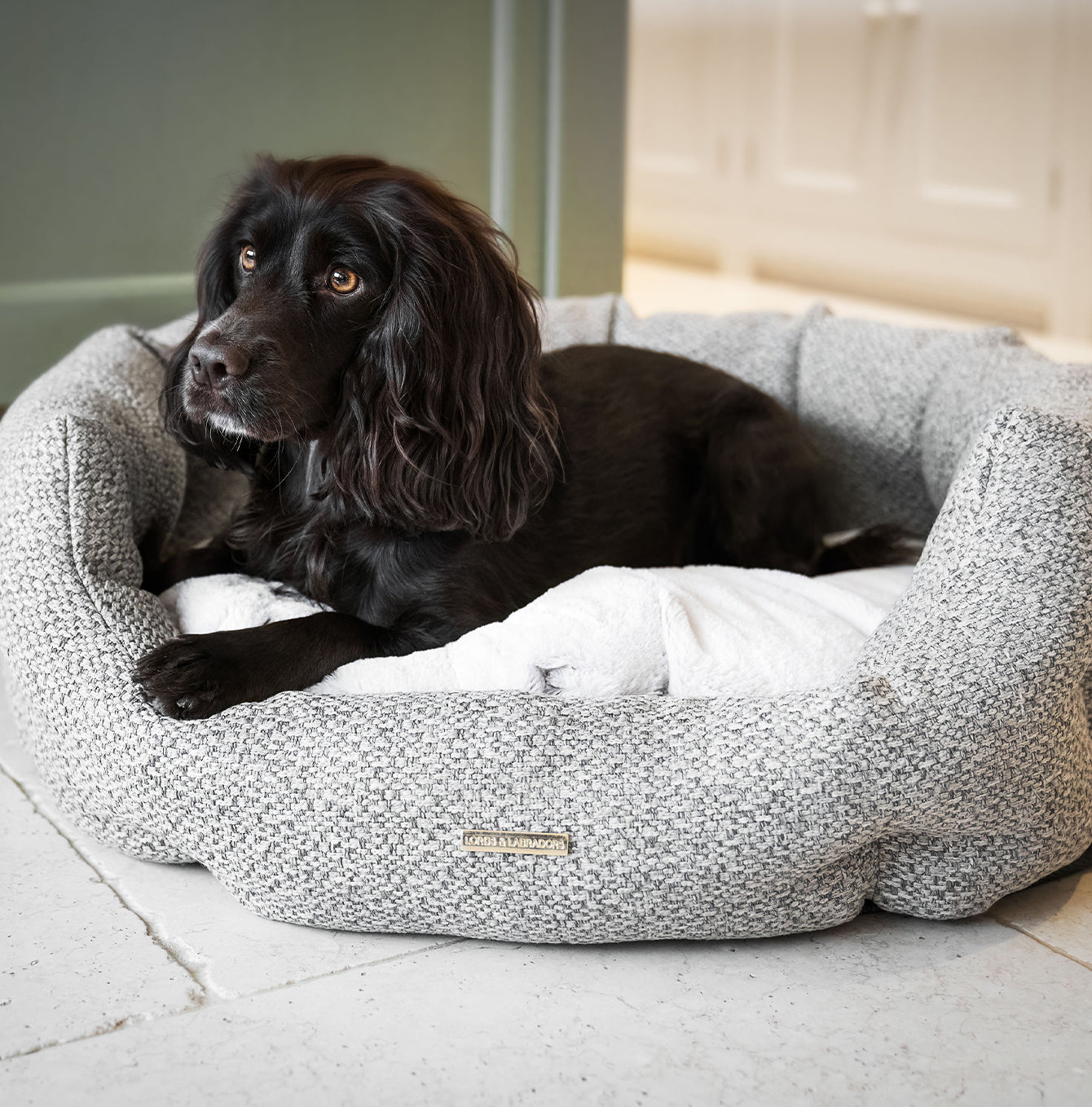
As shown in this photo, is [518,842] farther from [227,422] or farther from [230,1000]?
[227,422]

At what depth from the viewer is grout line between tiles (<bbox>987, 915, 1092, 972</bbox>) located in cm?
128

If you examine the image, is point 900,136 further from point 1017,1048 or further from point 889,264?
point 1017,1048

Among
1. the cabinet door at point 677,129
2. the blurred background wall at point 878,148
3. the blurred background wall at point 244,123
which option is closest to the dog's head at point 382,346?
the blurred background wall at point 244,123

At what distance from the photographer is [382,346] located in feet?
4.91

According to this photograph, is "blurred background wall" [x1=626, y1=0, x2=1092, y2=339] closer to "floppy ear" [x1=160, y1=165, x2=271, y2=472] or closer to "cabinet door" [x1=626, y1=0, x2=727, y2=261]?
"cabinet door" [x1=626, y1=0, x2=727, y2=261]

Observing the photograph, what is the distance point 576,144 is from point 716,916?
2.19 m

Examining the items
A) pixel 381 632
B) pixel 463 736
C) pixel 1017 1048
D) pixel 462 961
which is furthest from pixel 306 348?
pixel 1017 1048

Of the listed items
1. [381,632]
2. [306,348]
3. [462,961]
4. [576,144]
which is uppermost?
[576,144]

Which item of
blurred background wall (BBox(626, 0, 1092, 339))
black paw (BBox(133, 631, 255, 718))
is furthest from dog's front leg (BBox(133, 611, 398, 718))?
blurred background wall (BBox(626, 0, 1092, 339))

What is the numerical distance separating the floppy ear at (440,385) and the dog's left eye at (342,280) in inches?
1.6

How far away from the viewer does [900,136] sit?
15.1 ft

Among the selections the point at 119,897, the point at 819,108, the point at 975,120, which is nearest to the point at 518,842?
the point at 119,897

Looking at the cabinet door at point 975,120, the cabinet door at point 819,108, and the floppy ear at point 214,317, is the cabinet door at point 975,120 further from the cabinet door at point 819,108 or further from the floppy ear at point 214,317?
the floppy ear at point 214,317

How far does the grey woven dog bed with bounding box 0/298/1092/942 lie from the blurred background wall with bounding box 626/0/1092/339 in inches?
117
